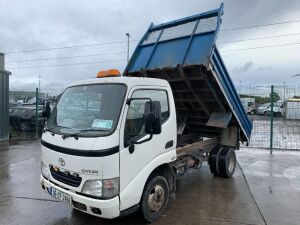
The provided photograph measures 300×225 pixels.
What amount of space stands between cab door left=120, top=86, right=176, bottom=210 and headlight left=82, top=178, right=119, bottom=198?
10 cm

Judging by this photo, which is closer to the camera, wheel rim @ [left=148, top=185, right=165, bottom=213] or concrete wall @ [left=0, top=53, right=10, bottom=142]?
wheel rim @ [left=148, top=185, right=165, bottom=213]

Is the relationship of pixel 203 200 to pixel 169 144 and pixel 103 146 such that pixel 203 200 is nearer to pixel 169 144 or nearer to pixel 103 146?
pixel 169 144

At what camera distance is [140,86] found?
14.1 feet

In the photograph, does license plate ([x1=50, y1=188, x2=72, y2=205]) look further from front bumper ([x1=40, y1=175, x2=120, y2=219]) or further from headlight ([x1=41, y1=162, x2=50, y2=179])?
headlight ([x1=41, y1=162, x2=50, y2=179])

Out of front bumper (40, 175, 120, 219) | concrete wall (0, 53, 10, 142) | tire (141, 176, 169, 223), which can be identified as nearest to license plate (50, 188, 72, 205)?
front bumper (40, 175, 120, 219)

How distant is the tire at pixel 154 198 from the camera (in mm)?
4297

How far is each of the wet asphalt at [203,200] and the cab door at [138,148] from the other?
2.47 ft

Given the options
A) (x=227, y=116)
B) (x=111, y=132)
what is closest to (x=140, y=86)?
(x=111, y=132)

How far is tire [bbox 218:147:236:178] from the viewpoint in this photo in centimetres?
691

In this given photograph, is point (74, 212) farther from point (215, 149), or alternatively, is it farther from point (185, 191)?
point (215, 149)

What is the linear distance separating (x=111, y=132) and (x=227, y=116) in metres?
3.49

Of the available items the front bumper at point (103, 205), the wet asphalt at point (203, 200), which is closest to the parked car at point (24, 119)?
the wet asphalt at point (203, 200)

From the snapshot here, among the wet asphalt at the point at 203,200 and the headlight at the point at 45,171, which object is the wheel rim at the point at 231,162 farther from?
the headlight at the point at 45,171

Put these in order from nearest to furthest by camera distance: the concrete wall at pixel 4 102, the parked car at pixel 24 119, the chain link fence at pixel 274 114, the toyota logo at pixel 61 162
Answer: the toyota logo at pixel 61 162
the chain link fence at pixel 274 114
the concrete wall at pixel 4 102
the parked car at pixel 24 119
